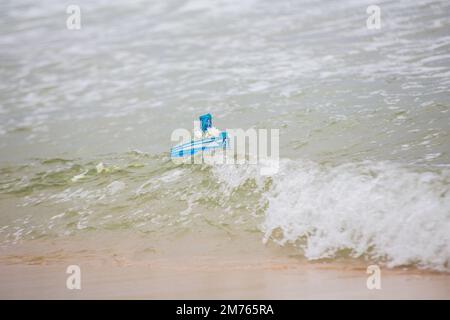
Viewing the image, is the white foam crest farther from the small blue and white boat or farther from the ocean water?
the small blue and white boat

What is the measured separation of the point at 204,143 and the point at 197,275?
7.02 ft

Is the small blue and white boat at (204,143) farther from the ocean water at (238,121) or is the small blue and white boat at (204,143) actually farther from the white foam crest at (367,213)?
the white foam crest at (367,213)

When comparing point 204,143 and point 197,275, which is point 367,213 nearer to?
point 197,275

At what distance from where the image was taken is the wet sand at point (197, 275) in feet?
11.4

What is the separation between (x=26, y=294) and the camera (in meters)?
3.76

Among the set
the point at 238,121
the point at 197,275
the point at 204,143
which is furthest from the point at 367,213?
the point at 238,121

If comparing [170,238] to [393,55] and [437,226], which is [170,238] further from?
[393,55]

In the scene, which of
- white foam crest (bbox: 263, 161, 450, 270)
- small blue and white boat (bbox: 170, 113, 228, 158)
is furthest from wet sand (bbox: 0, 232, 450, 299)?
small blue and white boat (bbox: 170, 113, 228, 158)

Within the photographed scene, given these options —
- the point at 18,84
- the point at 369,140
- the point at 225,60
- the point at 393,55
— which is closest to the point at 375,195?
the point at 369,140

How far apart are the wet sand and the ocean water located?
20 centimetres

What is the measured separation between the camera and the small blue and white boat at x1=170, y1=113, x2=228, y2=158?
5.77m

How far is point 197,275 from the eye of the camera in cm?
390

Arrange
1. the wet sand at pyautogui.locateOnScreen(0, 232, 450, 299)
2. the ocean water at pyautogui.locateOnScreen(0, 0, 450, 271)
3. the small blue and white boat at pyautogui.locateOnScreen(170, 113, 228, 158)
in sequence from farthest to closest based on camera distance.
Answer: the small blue and white boat at pyautogui.locateOnScreen(170, 113, 228, 158) < the ocean water at pyautogui.locateOnScreen(0, 0, 450, 271) < the wet sand at pyautogui.locateOnScreen(0, 232, 450, 299)

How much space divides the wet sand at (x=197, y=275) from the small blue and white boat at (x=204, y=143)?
1.47m
